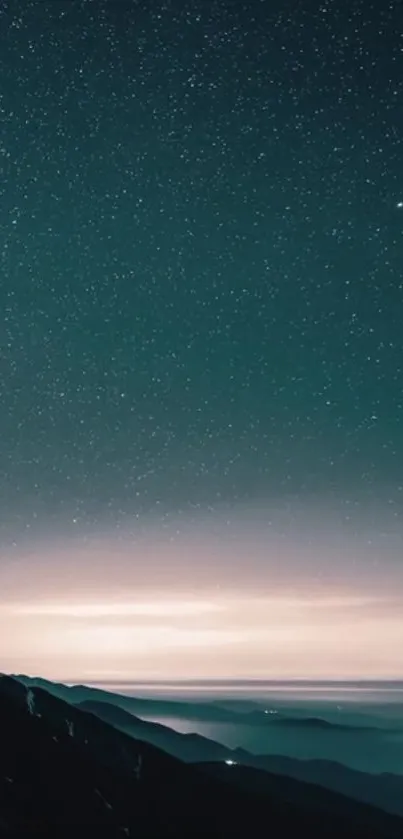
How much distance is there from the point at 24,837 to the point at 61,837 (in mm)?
9457

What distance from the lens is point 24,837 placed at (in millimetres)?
194375

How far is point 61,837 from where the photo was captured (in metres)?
200
